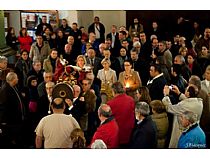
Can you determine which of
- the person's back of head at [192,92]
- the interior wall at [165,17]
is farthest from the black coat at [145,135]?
the interior wall at [165,17]

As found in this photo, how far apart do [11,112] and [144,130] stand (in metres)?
1.63

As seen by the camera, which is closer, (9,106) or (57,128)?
(57,128)

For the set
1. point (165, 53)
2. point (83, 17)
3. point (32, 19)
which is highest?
point (83, 17)

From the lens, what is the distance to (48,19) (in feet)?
27.1

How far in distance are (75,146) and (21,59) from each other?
2.89 meters

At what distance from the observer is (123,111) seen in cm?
429

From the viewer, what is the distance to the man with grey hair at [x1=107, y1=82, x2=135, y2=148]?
14.0ft

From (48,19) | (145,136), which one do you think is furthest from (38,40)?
(145,136)

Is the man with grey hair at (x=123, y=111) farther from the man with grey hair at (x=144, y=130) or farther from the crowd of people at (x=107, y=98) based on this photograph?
the man with grey hair at (x=144, y=130)

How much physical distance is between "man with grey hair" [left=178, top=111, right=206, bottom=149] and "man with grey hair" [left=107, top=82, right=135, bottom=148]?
2.49ft

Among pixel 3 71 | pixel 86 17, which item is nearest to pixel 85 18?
pixel 86 17

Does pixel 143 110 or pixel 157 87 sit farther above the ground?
pixel 157 87

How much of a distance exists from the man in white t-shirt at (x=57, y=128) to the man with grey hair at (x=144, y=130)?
1.84 feet

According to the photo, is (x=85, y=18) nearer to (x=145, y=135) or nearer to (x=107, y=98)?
(x=107, y=98)
